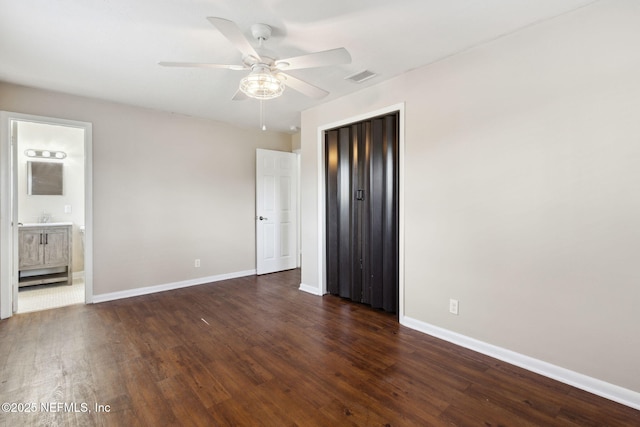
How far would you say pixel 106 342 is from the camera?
2.62 m

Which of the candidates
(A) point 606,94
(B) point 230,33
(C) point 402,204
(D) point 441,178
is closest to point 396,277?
(C) point 402,204

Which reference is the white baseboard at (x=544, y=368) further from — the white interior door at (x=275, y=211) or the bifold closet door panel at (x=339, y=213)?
the white interior door at (x=275, y=211)

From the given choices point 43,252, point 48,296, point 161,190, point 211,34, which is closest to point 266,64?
point 211,34

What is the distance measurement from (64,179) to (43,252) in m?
1.23

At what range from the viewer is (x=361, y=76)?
9.83 ft

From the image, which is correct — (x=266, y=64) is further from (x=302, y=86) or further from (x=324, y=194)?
(x=324, y=194)

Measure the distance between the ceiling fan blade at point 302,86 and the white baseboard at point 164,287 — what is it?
11.1 feet

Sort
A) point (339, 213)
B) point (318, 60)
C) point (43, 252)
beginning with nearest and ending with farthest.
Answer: point (318, 60) → point (339, 213) → point (43, 252)

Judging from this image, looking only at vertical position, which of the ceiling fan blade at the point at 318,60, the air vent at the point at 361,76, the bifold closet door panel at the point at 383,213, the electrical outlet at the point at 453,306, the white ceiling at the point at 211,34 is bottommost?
the electrical outlet at the point at 453,306

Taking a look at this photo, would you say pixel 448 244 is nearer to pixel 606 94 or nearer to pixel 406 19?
pixel 606 94

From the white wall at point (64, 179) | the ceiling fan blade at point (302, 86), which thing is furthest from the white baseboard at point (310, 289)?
the white wall at point (64, 179)

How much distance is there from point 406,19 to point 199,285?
4.19 m

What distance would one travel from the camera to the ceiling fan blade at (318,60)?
1826 mm

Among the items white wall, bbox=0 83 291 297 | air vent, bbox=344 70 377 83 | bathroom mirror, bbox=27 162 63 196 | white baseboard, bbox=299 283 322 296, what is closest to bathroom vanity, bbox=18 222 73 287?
bathroom mirror, bbox=27 162 63 196
